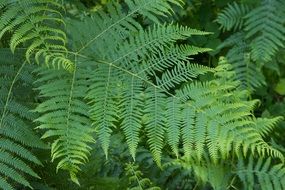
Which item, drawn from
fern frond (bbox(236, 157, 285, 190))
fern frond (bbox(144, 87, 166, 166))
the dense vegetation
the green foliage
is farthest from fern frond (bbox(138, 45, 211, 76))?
the green foliage

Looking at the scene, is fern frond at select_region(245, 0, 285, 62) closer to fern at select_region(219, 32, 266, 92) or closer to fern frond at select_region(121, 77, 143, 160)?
fern at select_region(219, 32, 266, 92)

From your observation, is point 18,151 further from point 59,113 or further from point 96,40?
point 96,40

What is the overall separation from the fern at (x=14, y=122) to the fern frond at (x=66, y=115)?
0.24ft

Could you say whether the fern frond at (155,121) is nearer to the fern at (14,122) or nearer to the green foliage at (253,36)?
the fern at (14,122)

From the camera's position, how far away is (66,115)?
75.5 inches

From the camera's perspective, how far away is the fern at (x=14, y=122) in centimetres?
192

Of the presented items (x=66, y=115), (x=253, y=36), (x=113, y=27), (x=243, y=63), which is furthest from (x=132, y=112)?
(x=253, y=36)

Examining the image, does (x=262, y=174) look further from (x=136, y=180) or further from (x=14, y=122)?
(x=14, y=122)

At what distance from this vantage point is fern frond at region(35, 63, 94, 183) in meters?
1.85

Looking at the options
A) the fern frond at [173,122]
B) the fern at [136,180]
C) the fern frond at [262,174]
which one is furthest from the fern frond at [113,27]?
the fern frond at [262,174]

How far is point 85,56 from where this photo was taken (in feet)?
7.00

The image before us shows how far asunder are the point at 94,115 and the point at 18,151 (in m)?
0.32

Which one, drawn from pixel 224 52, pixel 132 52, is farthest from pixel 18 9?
pixel 224 52

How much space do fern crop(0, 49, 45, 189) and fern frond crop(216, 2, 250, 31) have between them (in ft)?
4.95
